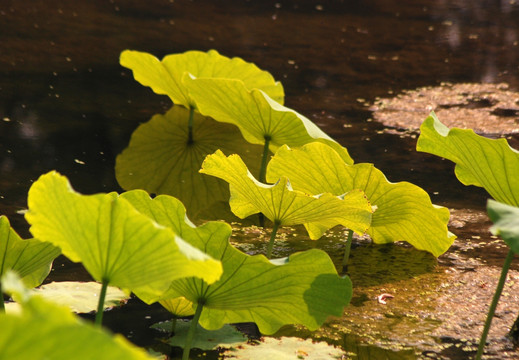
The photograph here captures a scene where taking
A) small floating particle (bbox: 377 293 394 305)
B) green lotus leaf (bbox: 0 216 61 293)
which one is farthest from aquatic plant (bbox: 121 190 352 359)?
small floating particle (bbox: 377 293 394 305)

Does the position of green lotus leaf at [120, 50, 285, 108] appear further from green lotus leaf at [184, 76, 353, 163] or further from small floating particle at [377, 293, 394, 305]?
small floating particle at [377, 293, 394, 305]

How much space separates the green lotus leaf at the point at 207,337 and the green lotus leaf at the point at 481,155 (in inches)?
17.6

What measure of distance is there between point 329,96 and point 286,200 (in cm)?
169

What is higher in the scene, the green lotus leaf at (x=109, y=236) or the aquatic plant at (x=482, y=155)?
the aquatic plant at (x=482, y=155)

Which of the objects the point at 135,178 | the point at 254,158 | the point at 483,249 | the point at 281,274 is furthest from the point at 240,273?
the point at 254,158

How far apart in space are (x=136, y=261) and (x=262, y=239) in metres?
0.89

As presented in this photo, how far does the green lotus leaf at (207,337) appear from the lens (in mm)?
1227

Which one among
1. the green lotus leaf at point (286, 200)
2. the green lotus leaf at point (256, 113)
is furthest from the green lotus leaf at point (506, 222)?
the green lotus leaf at point (256, 113)

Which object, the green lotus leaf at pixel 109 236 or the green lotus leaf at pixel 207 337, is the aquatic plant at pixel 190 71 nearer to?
the green lotus leaf at pixel 207 337

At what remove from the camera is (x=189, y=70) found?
2355 mm

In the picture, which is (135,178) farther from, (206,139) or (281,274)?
(281,274)

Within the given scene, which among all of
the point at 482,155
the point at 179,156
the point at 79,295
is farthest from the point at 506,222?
the point at 179,156

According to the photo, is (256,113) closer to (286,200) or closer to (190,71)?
(190,71)

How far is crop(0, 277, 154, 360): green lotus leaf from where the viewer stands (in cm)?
51
